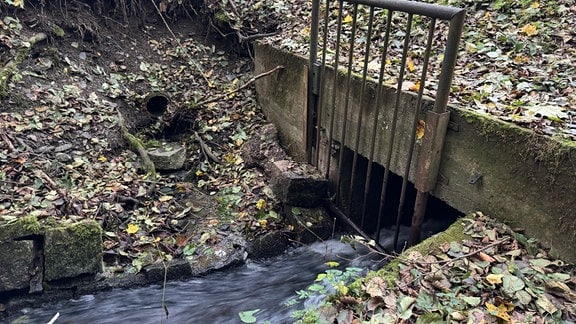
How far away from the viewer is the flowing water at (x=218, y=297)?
13.6ft

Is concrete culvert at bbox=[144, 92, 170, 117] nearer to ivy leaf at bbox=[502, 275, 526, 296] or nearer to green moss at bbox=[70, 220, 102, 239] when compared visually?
green moss at bbox=[70, 220, 102, 239]

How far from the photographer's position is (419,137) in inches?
156

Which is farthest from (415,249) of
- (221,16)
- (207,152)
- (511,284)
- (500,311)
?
(221,16)

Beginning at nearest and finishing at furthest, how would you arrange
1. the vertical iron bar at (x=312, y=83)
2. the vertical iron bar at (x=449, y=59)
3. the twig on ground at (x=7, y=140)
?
the vertical iron bar at (x=449, y=59) → the twig on ground at (x=7, y=140) → the vertical iron bar at (x=312, y=83)

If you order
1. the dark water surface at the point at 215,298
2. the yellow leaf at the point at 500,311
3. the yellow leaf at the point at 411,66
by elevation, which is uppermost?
the yellow leaf at the point at 411,66

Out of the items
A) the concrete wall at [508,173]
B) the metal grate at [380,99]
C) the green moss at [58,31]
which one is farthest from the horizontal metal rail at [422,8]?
the green moss at [58,31]

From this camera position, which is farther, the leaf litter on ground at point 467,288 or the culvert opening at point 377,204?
the culvert opening at point 377,204

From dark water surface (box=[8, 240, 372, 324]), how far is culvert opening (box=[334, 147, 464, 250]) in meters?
0.53

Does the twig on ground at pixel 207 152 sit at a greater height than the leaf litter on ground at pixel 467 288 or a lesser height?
lesser

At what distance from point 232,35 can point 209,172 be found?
3162mm

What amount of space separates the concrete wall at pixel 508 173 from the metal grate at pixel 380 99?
0.33 ft

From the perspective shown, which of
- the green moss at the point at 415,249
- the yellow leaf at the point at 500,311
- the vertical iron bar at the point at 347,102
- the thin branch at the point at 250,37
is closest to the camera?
the yellow leaf at the point at 500,311

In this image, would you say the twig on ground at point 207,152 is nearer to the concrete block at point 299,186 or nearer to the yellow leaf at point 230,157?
Result: the yellow leaf at point 230,157

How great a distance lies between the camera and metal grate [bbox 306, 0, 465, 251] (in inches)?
147
